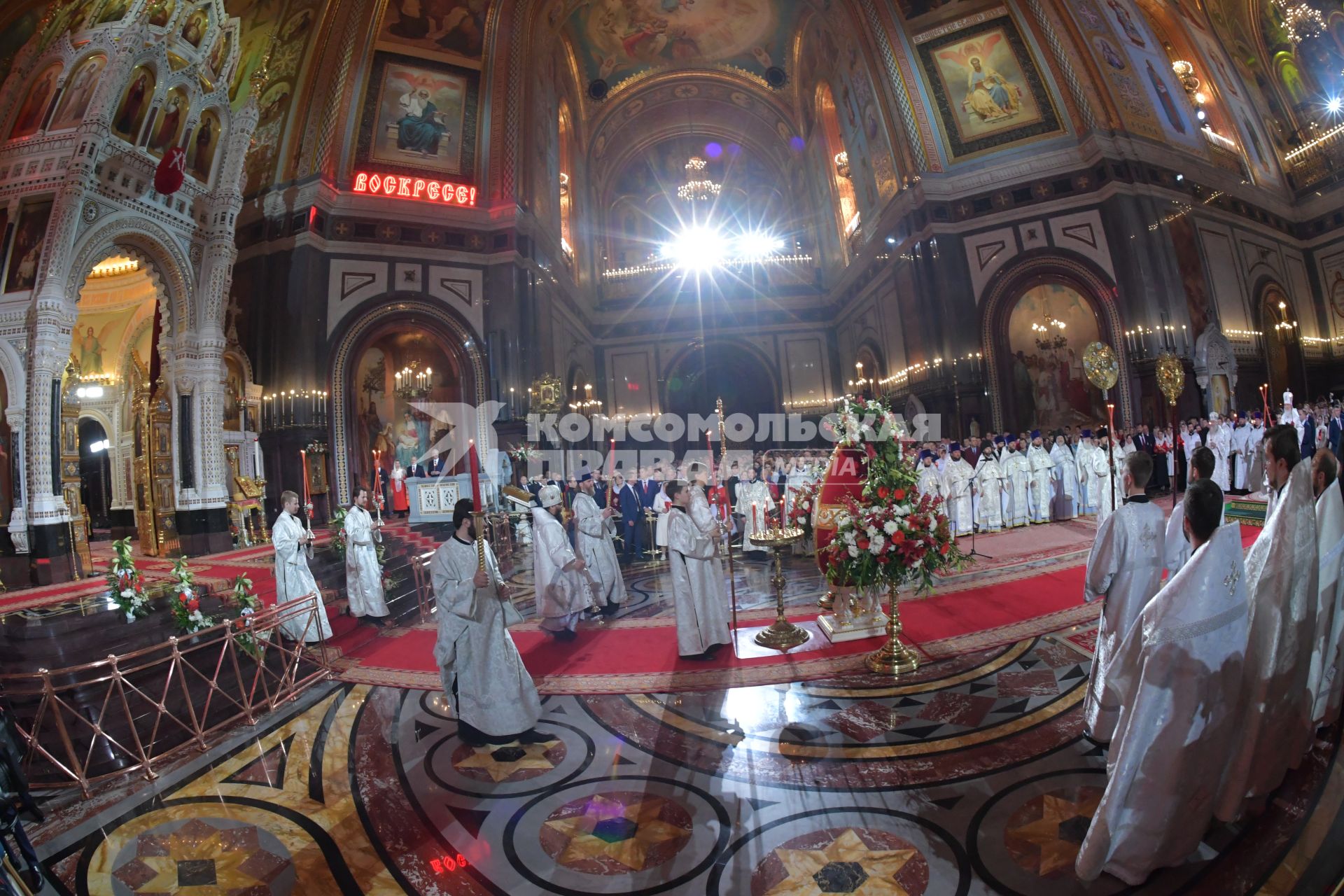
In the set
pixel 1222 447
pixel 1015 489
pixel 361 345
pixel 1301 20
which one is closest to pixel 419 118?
pixel 361 345

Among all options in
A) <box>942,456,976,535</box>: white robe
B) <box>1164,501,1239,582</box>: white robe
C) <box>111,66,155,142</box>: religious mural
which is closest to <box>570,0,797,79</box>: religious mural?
<box>111,66,155,142</box>: religious mural

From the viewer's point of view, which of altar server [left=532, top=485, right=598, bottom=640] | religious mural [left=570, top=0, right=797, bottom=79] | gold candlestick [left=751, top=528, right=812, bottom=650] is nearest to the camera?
gold candlestick [left=751, top=528, right=812, bottom=650]

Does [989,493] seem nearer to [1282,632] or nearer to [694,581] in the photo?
[694,581]

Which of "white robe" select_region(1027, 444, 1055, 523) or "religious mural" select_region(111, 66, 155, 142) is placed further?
"white robe" select_region(1027, 444, 1055, 523)

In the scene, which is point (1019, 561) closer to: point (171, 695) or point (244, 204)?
point (171, 695)

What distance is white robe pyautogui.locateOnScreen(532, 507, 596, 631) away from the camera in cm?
632

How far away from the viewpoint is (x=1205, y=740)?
2268mm

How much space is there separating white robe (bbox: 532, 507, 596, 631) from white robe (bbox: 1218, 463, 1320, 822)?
5.02 m

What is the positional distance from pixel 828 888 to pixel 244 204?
63.2 feet

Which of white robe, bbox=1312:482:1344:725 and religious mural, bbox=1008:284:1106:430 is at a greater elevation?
religious mural, bbox=1008:284:1106:430

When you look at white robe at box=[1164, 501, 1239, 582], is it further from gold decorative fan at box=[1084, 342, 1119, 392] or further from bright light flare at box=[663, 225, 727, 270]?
bright light flare at box=[663, 225, 727, 270]

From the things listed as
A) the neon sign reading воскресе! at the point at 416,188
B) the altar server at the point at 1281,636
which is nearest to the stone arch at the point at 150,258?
the neon sign reading воскресе! at the point at 416,188

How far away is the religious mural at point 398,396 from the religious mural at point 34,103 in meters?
7.94

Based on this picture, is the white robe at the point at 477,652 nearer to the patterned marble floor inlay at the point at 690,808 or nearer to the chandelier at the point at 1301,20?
the patterned marble floor inlay at the point at 690,808
